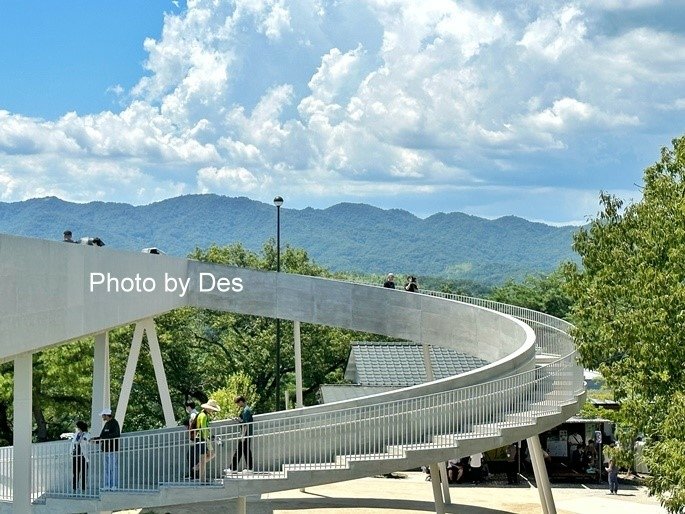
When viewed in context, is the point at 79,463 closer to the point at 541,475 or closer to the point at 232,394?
the point at 541,475

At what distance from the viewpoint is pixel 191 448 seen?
20.5m

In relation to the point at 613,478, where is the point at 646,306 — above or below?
above

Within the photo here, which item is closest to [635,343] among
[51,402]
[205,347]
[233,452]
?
[233,452]

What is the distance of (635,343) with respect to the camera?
23156mm

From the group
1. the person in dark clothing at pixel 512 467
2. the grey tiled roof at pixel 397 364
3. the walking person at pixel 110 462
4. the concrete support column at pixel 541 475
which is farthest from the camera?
the grey tiled roof at pixel 397 364

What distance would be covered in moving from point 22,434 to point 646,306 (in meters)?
12.5

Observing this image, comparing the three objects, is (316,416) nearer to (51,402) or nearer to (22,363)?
(22,363)

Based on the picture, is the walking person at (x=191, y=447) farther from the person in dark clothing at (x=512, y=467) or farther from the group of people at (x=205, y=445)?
the person in dark clothing at (x=512, y=467)

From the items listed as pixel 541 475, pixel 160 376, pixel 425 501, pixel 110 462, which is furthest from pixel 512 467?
pixel 110 462

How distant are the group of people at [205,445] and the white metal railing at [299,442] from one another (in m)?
0.04

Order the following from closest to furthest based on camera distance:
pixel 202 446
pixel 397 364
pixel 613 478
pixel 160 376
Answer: pixel 202 446 < pixel 160 376 < pixel 613 478 < pixel 397 364

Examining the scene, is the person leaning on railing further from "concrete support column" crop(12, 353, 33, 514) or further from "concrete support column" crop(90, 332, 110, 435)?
"concrete support column" crop(90, 332, 110, 435)

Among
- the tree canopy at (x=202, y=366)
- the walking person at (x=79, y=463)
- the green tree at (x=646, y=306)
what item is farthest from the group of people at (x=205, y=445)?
the tree canopy at (x=202, y=366)

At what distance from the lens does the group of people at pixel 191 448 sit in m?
20.0
